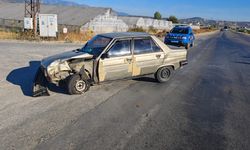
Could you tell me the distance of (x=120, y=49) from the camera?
717 cm

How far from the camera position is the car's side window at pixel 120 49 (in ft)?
23.1

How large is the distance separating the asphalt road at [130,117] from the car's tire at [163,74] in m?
0.25

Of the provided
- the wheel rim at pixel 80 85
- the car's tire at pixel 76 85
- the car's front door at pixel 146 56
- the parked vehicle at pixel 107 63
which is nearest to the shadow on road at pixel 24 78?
the parked vehicle at pixel 107 63

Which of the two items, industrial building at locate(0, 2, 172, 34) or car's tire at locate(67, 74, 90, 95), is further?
industrial building at locate(0, 2, 172, 34)

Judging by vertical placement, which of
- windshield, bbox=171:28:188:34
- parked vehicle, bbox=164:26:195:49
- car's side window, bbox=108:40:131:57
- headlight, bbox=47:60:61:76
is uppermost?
windshield, bbox=171:28:188:34

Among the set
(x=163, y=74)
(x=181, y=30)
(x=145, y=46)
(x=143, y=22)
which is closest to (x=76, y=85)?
(x=145, y=46)

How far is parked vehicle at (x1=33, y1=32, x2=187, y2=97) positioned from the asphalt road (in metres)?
0.41

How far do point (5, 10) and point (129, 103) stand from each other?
4972 cm

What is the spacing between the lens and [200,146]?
408cm

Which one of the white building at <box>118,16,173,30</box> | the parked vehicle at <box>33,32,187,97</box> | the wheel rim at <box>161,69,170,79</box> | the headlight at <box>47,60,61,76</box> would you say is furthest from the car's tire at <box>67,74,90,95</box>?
the white building at <box>118,16,173,30</box>

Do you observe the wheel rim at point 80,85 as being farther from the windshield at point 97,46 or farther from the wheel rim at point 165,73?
the wheel rim at point 165,73

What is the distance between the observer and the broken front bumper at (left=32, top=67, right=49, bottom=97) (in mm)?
6393

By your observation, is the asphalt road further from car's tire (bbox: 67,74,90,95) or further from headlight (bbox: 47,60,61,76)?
headlight (bbox: 47,60,61,76)

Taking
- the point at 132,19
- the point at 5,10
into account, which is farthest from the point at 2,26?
the point at 132,19
